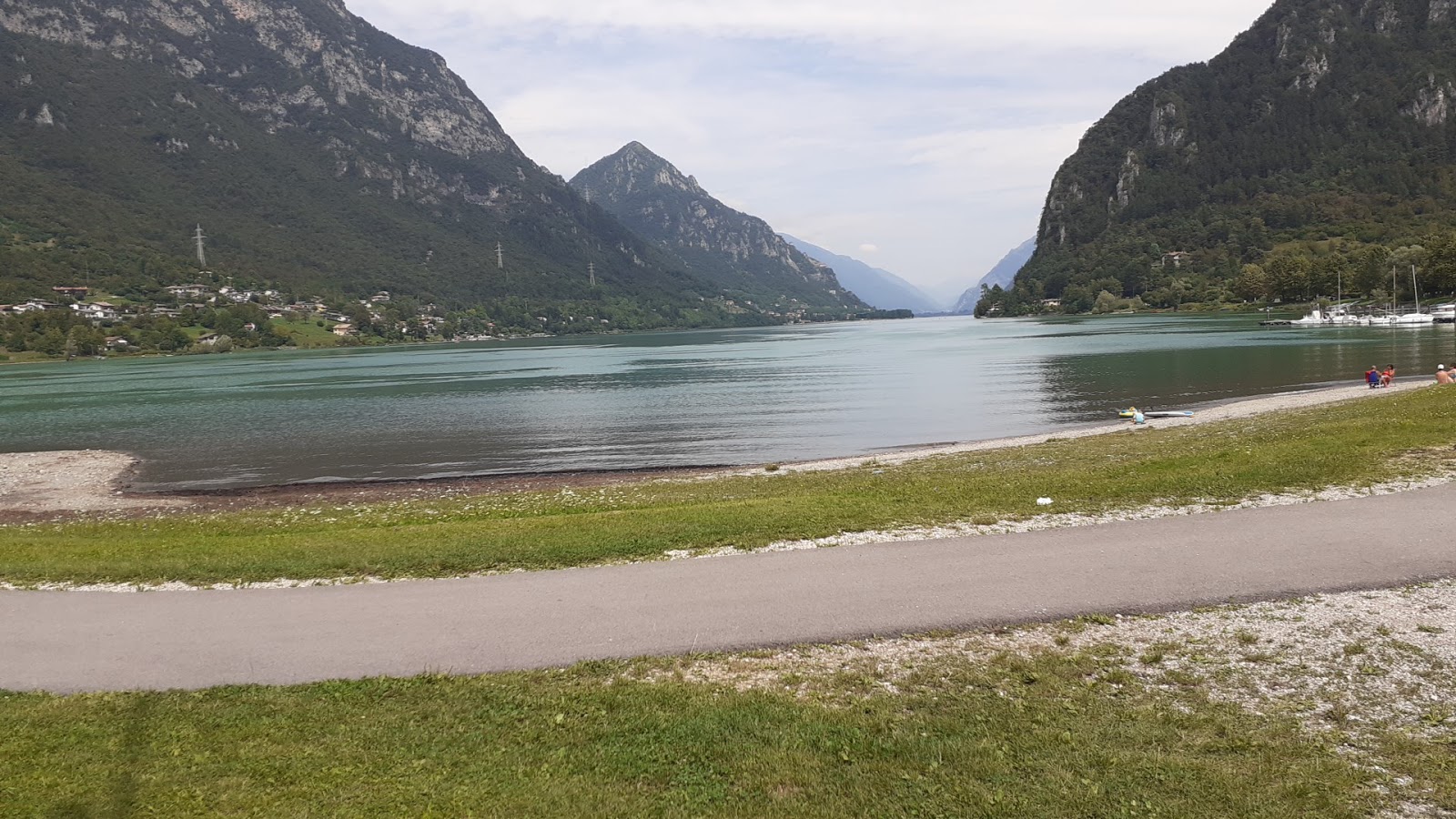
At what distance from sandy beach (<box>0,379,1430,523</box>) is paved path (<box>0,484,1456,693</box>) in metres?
19.0

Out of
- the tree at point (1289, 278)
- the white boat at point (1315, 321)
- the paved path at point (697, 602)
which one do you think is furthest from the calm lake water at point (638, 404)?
the tree at point (1289, 278)

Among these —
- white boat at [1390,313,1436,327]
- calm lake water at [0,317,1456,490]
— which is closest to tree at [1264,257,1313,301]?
white boat at [1390,313,1436,327]

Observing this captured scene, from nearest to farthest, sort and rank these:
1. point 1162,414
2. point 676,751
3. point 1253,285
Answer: point 676,751 → point 1162,414 → point 1253,285

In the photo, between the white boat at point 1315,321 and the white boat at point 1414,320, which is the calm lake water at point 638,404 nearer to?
the white boat at point 1414,320

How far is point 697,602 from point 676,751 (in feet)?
15.3

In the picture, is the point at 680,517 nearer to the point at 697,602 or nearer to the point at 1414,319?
the point at 697,602

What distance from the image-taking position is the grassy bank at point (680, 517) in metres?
15.6

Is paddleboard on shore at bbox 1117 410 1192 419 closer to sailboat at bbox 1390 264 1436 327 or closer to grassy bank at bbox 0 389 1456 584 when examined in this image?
grassy bank at bbox 0 389 1456 584

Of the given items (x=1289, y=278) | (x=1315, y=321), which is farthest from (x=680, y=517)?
(x=1289, y=278)

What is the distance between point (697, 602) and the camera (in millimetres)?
12211

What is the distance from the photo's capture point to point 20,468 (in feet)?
147

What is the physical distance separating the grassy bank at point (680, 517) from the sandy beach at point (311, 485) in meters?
6.56

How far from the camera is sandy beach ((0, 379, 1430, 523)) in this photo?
33094 mm

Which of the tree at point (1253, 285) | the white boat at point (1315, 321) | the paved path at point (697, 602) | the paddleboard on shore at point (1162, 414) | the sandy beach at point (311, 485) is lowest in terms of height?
the paddleboard on shore at point (1162, 414)
